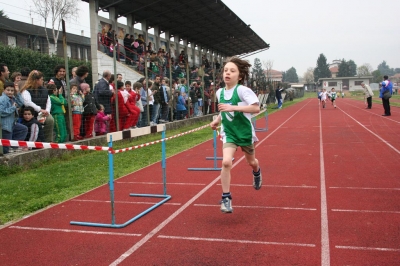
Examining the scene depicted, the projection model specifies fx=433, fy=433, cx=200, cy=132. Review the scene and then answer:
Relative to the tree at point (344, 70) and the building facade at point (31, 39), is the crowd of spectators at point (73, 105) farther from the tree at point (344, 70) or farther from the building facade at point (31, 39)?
the tree at point (344, 70)

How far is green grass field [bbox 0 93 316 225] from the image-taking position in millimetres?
6619

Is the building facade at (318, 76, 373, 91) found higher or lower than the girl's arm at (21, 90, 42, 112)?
higher

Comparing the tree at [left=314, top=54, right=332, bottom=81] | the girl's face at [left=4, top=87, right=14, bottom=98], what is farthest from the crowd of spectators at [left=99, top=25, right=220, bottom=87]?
the tree at [left=314, top=54, right=332, bottom=81]

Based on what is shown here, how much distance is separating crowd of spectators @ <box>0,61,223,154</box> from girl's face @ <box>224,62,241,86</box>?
5209 mm

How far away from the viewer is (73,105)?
11.2 metres

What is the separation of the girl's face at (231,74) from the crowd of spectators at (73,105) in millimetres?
5209

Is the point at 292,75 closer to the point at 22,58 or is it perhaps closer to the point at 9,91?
the point at 22,58

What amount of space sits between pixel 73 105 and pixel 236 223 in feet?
23.4

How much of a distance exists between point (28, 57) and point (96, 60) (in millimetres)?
9325

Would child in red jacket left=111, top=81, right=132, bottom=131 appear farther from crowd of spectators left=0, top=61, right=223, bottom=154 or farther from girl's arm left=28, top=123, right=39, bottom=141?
girl's arm left=28, top=123, right=39, bottom=141

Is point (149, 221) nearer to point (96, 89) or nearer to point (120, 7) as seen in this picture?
point (96, 89)

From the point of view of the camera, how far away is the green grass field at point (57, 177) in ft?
21.7

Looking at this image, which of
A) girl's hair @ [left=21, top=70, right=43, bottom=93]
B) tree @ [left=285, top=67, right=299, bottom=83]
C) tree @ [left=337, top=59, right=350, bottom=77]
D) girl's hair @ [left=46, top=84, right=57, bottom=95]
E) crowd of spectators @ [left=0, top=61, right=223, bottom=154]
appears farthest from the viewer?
tree @ [left=285, top=67, right=299, bottom=83]

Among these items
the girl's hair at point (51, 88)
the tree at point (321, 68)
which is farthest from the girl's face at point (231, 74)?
the tree at point (321, 68)
